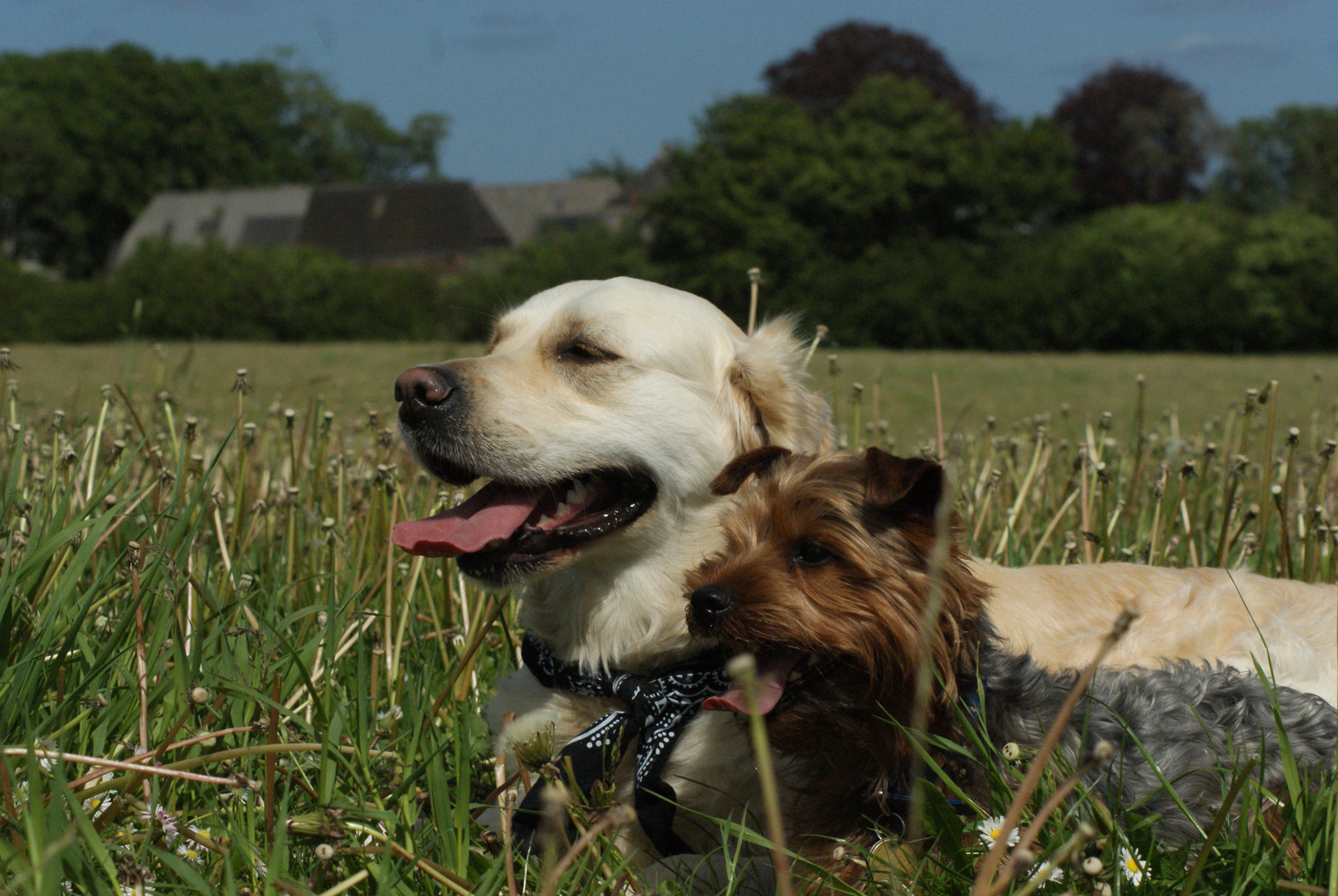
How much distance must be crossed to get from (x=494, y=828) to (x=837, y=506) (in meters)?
1.18

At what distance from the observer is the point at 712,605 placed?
8.37 feet

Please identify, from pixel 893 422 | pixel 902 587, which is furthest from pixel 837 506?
pixel 893 422

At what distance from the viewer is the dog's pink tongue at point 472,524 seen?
314cm

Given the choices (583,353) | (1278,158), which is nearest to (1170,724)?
(583,353)

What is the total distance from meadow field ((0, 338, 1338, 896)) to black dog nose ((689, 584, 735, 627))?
1.40ft

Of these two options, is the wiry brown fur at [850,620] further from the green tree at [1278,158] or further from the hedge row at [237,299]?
the green tree at [1278,158]

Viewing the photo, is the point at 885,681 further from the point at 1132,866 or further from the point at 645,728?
the point at 645,728

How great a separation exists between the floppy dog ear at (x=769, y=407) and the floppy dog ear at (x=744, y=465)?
0.45m

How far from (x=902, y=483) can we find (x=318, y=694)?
1.52 metres

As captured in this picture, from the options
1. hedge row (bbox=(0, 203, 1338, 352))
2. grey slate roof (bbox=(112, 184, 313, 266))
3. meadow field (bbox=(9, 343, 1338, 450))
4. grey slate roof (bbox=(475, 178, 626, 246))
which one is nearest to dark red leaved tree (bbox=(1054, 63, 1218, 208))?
hedge row (bbox=(0, 203, 1338, 352))

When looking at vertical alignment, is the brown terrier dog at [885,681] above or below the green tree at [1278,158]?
below

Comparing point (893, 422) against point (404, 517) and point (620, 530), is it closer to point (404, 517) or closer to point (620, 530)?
point (404, 517)

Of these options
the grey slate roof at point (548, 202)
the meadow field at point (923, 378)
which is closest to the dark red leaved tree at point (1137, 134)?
the meadow field at point (923, 378)

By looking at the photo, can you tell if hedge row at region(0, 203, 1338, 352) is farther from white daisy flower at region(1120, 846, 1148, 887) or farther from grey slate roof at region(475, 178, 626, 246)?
grey slate roof at region(475, 178, 626, 246)
